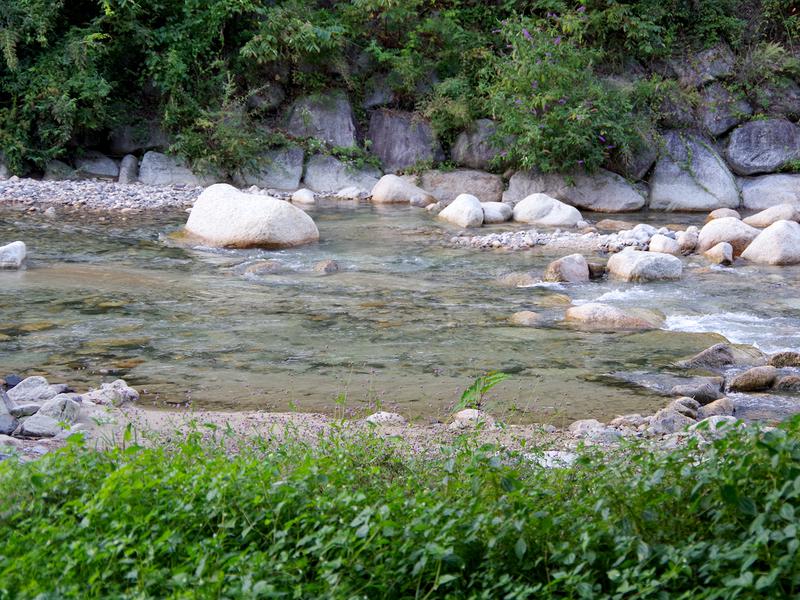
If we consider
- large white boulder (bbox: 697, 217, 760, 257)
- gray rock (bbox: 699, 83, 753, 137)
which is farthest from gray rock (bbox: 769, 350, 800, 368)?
gray rock (bbox: 699, 83, 753, 137)

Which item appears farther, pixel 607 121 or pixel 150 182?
pixel 150 182

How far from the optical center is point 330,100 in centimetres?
1797

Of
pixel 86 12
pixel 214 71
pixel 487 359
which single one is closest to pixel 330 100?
pixel 214 71

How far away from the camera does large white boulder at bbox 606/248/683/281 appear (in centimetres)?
1038

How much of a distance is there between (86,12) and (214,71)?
8.61ft

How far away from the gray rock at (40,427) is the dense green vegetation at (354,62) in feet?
38.2

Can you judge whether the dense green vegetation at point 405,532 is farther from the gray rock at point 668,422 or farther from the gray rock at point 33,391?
the gray rock at point 33,391

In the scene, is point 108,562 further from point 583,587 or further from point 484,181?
point 484,181

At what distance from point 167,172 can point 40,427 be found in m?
12.8

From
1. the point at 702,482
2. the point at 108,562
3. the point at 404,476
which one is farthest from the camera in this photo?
the point at 404,476

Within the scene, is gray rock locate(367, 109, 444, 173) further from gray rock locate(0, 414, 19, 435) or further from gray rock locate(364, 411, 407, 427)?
gray rock locate(0, 414, 19, 435)

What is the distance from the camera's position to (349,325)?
8.11 meters

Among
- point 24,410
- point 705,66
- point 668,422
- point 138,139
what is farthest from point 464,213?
point 24,410

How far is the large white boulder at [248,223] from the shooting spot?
11.9 m
